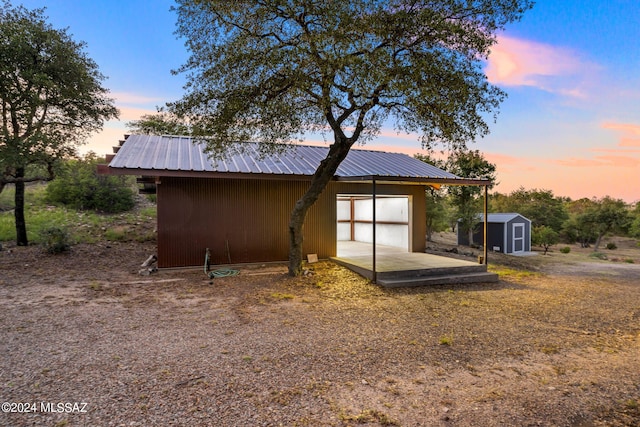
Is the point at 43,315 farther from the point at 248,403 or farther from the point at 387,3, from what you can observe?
the point at 387,3

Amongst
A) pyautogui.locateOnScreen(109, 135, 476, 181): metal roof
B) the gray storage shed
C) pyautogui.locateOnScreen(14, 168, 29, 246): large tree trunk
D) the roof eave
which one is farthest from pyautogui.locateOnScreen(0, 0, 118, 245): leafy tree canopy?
the gray storage shed

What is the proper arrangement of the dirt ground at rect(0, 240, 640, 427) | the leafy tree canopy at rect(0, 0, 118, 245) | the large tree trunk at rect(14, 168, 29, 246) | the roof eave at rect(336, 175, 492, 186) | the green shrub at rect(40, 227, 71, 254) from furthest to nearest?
the large tree trunk at rect(14, 168, 29, 246), the green shrub at rect(40, 227, 71, 254), the leafy tree canopy at rect(0, 0, 118, 245), the roof eave at rect(336, 175, 492, 186), the dirt ground at rect(0, 240, 640, 427)

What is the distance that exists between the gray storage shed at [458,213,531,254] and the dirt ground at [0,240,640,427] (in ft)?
31.9

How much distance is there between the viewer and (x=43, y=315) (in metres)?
4.59

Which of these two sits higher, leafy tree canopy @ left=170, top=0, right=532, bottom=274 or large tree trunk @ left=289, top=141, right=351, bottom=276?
leafy tree canopy @ left=170, top=0, right=532, bottom=274

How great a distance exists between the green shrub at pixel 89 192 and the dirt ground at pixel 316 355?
10.0 m

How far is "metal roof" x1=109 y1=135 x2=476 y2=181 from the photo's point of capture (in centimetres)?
755

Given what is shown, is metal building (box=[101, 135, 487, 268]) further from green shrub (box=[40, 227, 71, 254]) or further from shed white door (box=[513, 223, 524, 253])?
shed white door (box=[513, 223, 524, 253])

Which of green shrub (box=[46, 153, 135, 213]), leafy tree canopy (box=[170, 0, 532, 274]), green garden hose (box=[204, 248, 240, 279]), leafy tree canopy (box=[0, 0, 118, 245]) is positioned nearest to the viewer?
leafy tree canopy (box=[170, 0, 532, 274])

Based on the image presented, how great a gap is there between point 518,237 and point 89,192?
21.3 meters

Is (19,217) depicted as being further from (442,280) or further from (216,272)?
(442,280)

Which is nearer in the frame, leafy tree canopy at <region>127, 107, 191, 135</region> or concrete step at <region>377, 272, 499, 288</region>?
concrete step at <region>377, 272, 499, 288</region>

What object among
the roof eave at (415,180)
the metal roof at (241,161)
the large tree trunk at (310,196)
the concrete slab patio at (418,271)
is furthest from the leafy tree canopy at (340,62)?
the concrete slab patio at (418,271)

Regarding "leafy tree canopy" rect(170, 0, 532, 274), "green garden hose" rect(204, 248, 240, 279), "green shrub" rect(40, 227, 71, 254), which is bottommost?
"green garden hose" rect(204, 248, 240, 279)
